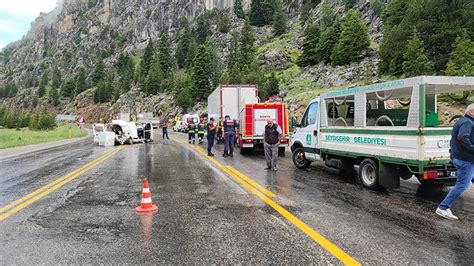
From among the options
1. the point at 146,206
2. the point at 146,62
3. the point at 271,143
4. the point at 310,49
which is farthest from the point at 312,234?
the point at 146,62

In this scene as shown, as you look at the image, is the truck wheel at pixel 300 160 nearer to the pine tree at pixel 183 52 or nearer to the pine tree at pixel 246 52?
the pine tree at pixel 246 52

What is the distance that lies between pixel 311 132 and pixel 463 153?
5121 mm

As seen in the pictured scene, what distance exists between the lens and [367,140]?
766 centimetres

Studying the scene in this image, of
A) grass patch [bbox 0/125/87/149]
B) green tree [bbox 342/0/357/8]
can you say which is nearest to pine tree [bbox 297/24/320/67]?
green tree [bbox 342/0/357/8]

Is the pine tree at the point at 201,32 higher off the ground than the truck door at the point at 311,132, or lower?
higher

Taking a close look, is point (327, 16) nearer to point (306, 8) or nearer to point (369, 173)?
point (306, 8)

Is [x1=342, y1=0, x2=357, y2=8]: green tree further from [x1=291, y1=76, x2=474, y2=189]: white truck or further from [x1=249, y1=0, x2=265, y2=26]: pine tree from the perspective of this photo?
[x1=291, y1=76, x2=474, y2=189]: white truck

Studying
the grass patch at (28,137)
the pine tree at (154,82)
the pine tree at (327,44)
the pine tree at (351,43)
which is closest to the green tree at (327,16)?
the pine tree at (327,44)

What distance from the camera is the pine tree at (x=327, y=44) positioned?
6228cm

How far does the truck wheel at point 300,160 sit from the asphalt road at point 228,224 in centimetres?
244

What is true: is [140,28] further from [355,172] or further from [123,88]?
[355,172]

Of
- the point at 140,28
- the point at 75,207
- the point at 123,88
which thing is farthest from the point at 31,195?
the point at 140,28

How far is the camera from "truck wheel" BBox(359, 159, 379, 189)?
7323 mm

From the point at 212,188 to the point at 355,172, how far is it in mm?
4745
